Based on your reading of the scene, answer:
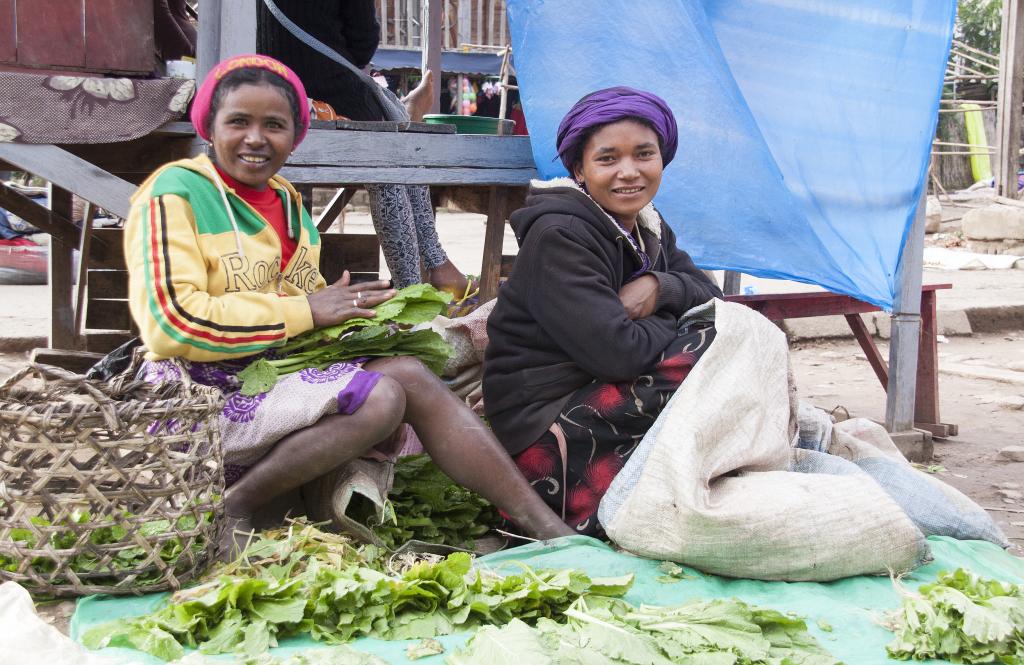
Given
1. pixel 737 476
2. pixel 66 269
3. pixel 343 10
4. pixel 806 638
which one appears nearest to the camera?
pixel 806 638

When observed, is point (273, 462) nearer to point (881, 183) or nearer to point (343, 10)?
point (881, 183)

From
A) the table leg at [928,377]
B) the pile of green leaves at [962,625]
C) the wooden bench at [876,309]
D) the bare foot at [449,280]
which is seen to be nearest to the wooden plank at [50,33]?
the bare foot at [449,280]

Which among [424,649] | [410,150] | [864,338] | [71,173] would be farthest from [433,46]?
[424,649]

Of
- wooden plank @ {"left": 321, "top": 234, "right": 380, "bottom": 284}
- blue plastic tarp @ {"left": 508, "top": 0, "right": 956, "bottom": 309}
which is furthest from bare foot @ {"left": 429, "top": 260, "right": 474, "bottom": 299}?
blue plastic tarp @ {"left": 508, "top": 0, "right": 956, "bottom": 309}

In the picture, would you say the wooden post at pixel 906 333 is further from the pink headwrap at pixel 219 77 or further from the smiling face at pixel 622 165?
the pink headwrap at pixel 219 77

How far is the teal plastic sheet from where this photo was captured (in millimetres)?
2195

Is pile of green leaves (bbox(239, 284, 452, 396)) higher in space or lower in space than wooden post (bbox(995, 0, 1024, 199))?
lower

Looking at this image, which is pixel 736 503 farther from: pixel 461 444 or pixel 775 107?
pixel 775 107

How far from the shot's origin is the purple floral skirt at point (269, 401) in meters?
2.60

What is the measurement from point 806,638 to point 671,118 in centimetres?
153

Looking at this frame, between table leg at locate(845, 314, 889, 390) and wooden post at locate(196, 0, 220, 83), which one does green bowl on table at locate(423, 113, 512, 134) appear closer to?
wooden post at locate(196, 0, 220, 83)

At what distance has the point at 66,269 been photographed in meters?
5.36

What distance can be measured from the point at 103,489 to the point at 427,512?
103cm

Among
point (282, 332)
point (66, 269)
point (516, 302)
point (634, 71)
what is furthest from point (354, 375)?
point (66, 269)
